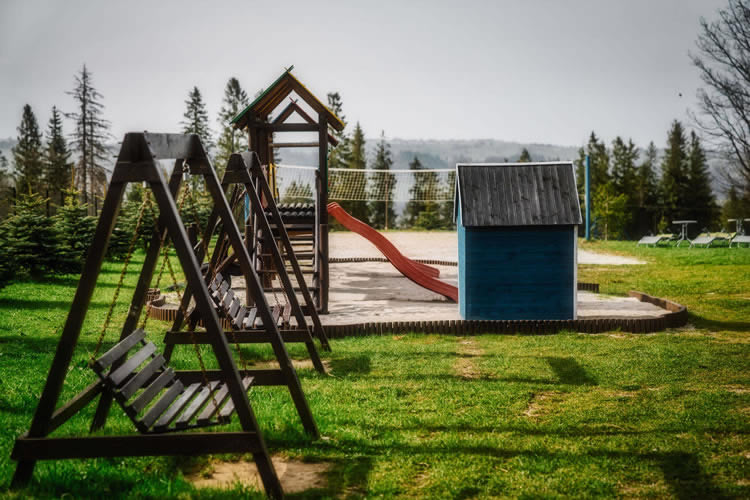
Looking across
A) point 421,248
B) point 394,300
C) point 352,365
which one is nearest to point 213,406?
point 352,365

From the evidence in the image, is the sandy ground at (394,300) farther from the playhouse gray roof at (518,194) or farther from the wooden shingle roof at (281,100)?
the wooden shingle roof at (281,100)

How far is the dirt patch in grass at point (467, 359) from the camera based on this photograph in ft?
23.0

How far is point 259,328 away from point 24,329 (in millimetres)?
4483

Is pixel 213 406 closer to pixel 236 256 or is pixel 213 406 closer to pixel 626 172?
pixel 236 256

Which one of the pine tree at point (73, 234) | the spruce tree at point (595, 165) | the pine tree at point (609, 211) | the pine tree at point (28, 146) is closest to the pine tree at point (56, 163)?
the pine tree at point (28, 146)

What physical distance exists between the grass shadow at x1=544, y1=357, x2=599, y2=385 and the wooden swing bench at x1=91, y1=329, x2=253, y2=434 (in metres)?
3.76

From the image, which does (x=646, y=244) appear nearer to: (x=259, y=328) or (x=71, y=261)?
(x=71, y=261)

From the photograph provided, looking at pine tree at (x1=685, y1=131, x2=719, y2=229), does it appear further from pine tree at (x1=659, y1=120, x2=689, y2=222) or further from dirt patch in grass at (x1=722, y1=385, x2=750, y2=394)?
dirt patch in grass at (x1=722, y1=385, x2=750, y2=394)

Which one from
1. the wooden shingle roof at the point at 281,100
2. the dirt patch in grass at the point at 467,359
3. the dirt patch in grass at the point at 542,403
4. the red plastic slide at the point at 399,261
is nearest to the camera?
the dirt patch in grass at the point at 542,403

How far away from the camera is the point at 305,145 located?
43.4 feet

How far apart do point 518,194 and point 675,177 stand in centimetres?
7190

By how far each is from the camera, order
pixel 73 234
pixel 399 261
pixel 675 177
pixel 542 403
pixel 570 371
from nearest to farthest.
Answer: pixel 542 403 < pixel 570 371 < pixel 399 261 < pixel 73 234 < pixel 675 177

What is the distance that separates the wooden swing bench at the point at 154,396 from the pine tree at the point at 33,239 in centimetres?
1128

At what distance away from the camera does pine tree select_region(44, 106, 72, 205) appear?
6364 centimetres
